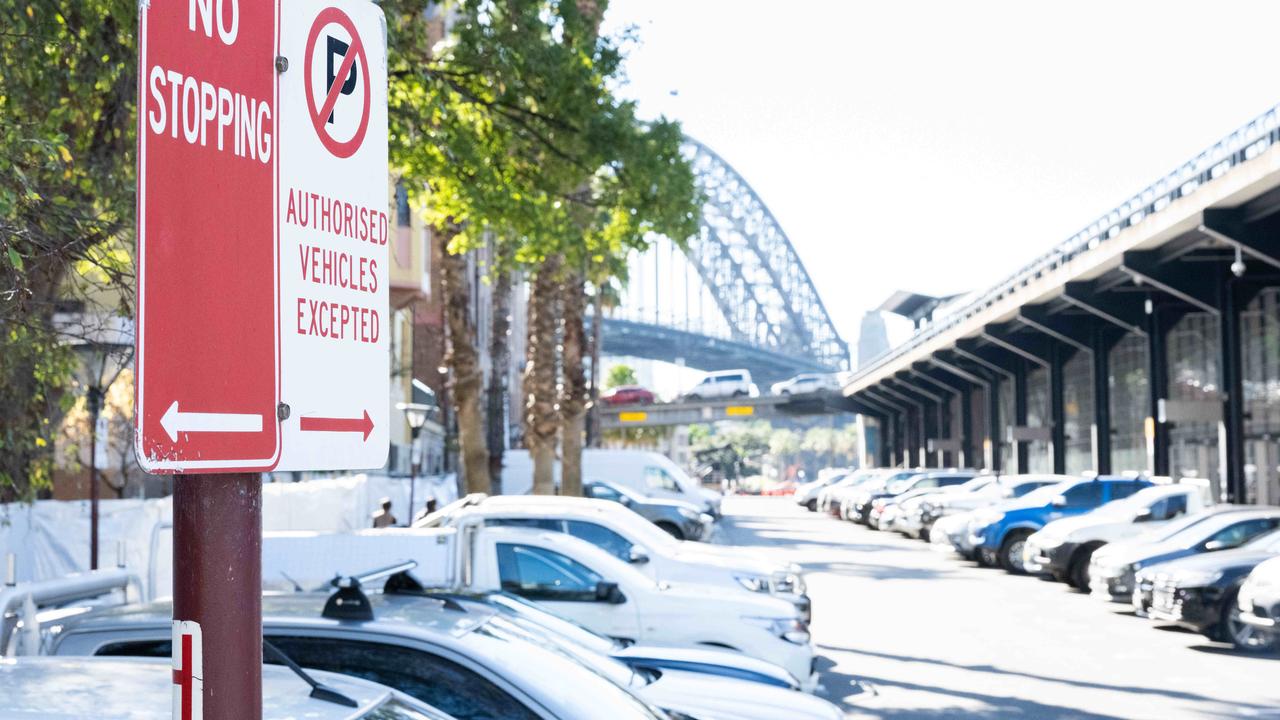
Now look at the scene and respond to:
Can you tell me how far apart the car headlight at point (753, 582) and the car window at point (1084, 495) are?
580 inches

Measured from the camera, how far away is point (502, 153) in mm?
14547

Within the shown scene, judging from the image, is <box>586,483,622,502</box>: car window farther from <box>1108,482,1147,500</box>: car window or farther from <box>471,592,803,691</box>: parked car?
<box>471,592,803,691</box>: parked car

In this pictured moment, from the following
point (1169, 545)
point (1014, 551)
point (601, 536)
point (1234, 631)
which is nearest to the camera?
point (601, 536)

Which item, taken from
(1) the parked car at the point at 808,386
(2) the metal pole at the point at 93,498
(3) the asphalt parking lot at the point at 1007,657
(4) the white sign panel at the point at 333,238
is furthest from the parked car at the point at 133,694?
(1) the parked car at the point at 808,386

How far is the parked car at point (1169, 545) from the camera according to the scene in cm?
1914

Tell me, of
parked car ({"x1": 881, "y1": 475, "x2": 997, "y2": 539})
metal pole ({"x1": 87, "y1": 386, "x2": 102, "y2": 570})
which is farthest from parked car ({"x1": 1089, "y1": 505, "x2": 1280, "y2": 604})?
parked car ({"x1": 881, "y1": 475, "x2": 997, "y2": 539})

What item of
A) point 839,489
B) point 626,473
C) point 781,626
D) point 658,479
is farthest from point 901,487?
point 781,626

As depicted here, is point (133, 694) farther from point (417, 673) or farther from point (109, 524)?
point (109, 524)

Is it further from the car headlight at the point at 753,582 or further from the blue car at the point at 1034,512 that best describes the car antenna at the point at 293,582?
the blue car at the point at 1034,512

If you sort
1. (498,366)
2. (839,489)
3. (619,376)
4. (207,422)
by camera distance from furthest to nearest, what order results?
1. (619,376)
2. (839,489)
3. (498,366)
4. (207,422)

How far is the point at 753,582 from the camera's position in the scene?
1454cm

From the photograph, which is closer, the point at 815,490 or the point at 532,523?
the point at 532,523

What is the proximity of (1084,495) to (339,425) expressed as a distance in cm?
2667

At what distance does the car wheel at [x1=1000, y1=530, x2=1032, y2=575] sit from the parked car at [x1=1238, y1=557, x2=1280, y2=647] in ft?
38.9
